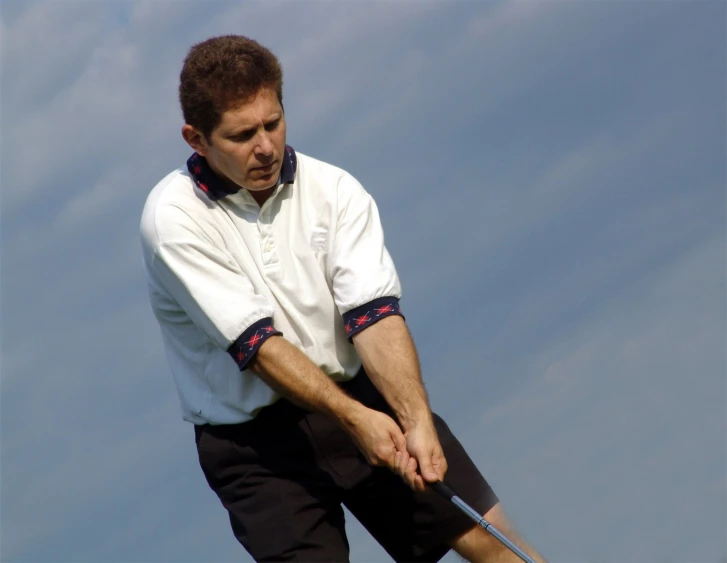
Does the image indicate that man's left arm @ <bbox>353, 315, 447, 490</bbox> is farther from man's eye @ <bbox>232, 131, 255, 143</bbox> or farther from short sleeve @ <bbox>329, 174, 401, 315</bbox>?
man's eye @ <bbox>232, 131, 255, 143</bbox>

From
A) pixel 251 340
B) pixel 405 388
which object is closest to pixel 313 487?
pixel 405 388

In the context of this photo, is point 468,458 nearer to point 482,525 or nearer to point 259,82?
point 482,525

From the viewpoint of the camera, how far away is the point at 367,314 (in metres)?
5.88

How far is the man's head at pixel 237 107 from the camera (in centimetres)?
582

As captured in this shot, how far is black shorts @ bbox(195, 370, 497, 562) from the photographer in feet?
19.4

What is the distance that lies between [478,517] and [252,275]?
53.4 inches

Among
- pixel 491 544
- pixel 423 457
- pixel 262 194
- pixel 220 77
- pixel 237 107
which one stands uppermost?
pixel 220 77

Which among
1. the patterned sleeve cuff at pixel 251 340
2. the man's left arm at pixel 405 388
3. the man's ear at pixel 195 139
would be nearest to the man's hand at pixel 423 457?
the man's left arm at pixel 405 388

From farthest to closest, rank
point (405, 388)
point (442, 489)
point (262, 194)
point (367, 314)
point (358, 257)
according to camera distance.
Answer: point (262, 194) → point (358, 257) → point (367, 314) → point (405, 388) → point (442, 489)

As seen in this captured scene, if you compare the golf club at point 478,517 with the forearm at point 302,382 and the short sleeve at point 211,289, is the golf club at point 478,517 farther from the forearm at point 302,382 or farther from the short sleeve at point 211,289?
the short sleeve at point 211,289

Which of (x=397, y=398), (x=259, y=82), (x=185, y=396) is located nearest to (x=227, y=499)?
(x=185, y=396)

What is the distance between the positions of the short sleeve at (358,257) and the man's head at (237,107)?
365mm

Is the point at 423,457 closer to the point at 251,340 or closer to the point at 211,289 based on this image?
the point at 251,340

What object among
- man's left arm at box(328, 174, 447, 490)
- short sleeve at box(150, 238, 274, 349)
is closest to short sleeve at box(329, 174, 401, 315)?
man's left arm at box(328, 174, 447, 490)
